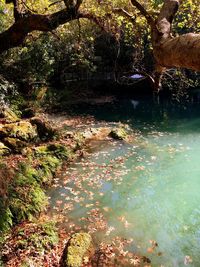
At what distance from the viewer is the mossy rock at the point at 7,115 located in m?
14.6

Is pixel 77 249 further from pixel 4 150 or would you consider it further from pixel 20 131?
pixel 20 131

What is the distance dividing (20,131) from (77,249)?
697cm

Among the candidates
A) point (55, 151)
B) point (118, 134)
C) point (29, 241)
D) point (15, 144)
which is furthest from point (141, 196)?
point (118, 134)

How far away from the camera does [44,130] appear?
45.9 feet

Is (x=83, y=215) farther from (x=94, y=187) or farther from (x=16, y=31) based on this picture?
(x=16, y=31)

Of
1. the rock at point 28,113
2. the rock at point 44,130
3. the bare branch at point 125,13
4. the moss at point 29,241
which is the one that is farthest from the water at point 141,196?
the bare branch at point 125,13

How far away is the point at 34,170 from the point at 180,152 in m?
6.75

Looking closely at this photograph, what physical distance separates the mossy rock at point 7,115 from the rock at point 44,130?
1163 millimetres

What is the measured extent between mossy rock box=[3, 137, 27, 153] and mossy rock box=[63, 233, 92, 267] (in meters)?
5.36

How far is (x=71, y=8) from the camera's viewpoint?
890 centimetres

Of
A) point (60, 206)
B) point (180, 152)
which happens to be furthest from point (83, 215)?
point (180, 152)

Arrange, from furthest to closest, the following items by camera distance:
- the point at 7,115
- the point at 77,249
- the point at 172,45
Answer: the point at 7,115 → the point at 77,249 → the point at 172,45

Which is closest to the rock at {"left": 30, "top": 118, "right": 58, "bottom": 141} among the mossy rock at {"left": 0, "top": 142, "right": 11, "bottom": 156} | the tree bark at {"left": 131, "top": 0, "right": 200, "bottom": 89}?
the mossy rock at {"left": 0, "top": 142, "right": 11, "bottom": 156}

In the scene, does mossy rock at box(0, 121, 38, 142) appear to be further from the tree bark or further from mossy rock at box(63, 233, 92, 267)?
the tree bark
